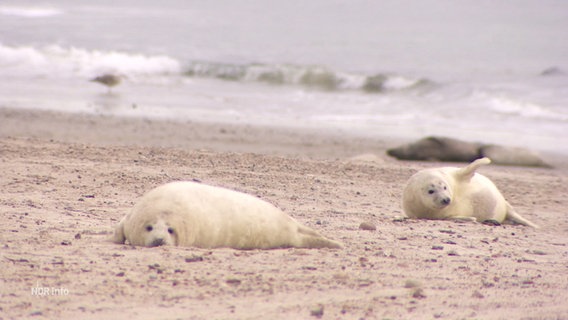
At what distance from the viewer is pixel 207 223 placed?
5.02 metres

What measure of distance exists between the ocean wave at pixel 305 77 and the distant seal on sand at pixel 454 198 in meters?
12.2

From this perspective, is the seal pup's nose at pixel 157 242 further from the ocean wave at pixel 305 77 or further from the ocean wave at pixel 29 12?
the ocean wave at pixel 29 12

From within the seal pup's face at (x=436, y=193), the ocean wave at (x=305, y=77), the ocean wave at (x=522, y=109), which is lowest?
the seal pup's face at (x=436, y=193)

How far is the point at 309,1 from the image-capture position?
43.9 meters

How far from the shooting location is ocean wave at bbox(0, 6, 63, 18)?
36000 millimetres

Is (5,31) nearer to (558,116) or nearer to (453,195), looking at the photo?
(558,116)

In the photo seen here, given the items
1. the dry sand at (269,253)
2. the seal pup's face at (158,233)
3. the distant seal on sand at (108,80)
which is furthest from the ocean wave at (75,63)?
the seal pup's face at (158,233)

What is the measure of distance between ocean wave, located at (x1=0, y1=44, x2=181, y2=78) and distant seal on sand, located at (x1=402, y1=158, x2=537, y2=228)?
45.4ft

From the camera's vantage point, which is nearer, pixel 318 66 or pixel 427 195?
pixel 427 195

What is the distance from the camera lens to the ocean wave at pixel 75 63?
20500mm

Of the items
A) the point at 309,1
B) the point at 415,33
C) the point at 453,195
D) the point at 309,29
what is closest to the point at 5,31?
the point at 309,29

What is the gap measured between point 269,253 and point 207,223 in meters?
0.40

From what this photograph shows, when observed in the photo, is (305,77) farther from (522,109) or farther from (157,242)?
(157,242)

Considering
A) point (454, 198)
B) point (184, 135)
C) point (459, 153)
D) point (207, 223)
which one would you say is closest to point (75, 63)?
point (184, 135)
